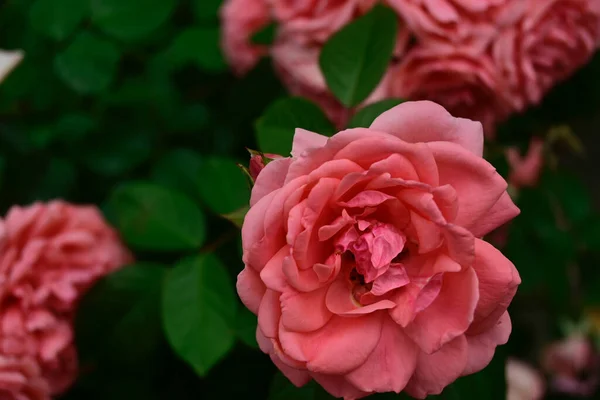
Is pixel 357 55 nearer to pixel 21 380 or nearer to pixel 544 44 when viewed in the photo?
pixel 544 44

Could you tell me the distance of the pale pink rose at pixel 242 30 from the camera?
793mm

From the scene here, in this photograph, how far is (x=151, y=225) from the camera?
2.19 feet

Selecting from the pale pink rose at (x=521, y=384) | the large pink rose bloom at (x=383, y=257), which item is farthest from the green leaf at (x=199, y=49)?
the pale pink rose at (x=521, y=384)

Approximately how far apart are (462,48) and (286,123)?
222 mm

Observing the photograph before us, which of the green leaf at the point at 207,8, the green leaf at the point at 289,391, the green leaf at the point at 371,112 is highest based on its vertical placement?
the green leaf at the point at 371,112

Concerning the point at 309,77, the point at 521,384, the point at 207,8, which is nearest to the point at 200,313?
the point at 309,77

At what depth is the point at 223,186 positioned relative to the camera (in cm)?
60

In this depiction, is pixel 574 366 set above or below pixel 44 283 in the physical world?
below

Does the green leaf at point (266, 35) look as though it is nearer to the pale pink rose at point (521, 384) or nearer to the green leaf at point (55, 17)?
the green leaf at point (55, 17)

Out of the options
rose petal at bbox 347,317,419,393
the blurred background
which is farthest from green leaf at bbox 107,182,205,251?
rose petal at bbox 347,317,419,393

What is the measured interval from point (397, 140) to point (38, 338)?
1.47ft

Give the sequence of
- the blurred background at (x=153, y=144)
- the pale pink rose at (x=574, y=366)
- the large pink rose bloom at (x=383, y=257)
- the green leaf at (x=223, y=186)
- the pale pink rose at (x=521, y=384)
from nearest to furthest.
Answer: the large pink rose bloom at (x=383, y=257) < the green leaf at (x=223, y=186) < the blurred background at (x=153, y=144) < the pale pink rose at (x=521, y=384) < the pale pink rose at (x=574, y=366)

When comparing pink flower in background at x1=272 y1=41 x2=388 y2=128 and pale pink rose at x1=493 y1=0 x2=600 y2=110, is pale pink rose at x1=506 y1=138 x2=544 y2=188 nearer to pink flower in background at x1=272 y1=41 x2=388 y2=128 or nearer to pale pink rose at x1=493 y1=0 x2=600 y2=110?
pale pink rose at x1=493 y1=0 x2=600 y2=110

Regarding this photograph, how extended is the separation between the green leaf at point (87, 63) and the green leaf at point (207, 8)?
16cm
